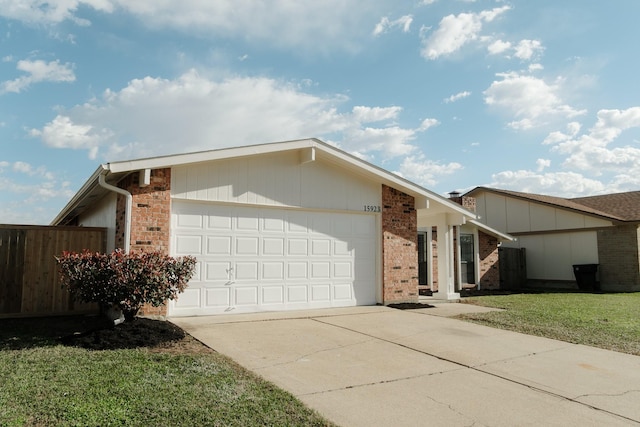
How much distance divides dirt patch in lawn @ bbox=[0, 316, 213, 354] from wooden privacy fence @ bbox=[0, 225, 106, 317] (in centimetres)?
156

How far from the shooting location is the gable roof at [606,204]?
743 inches

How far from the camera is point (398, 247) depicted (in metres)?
11.8

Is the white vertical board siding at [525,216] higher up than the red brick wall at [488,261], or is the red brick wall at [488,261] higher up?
the white vertical board siding at [525,216]

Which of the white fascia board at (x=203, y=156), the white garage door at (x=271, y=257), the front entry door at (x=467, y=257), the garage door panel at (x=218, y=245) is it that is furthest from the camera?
the front entry door at (x=467, y=257)

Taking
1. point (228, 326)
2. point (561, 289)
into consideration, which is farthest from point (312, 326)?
point (561, 289)

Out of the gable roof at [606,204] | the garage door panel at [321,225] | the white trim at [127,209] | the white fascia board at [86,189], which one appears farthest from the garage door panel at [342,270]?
the gable roof at [606,204]

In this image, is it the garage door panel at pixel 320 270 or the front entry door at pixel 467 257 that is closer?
the garage door panel at pixel 320 270

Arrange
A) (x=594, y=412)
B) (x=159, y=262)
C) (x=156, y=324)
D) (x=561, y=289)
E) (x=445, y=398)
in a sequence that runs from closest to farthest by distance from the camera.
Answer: (x=594, y=412), (x=445, y=398), (x=159, y=262), (x=156, y=324), (x=561, y=289)

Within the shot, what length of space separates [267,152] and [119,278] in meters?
4.36

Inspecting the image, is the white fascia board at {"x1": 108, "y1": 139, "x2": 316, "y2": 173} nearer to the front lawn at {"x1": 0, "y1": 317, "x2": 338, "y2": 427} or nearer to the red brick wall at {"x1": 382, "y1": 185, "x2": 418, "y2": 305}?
the red brick wall at {"x1": 382, "y1": 185, "x2": 418, "y2": 305}

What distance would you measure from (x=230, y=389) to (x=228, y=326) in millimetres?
3690

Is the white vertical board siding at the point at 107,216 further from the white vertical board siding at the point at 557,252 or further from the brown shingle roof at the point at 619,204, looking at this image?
the brown shingle roof at the point at 619,204

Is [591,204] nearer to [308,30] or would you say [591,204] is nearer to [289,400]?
[308,30]

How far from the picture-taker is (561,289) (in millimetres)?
19281
